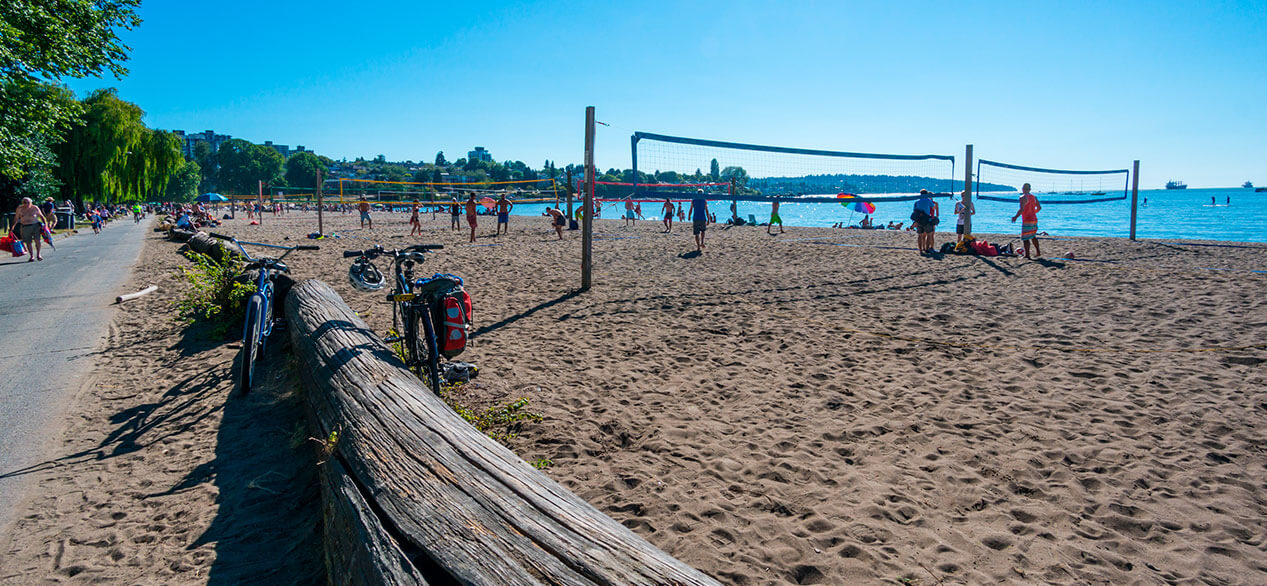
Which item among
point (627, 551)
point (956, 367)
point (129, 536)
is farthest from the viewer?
point (956, 367)

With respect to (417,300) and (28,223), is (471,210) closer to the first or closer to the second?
(28,223)

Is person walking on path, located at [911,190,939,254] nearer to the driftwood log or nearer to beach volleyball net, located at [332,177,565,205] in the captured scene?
beach volleyball net, located at [332,177,565,205]

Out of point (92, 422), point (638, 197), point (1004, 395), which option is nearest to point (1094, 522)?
point (1004, 395)

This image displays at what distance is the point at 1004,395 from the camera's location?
14.8 ft

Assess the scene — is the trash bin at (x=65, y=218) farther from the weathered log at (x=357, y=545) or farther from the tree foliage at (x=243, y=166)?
the tree foliage at (x=243, y=166)

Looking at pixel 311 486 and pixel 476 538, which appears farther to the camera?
pixel 311 486

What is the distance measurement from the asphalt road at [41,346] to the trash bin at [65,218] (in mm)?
16163

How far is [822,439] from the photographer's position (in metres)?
3.81

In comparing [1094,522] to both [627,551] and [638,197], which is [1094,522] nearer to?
[627,551]

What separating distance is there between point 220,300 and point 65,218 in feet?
91.3

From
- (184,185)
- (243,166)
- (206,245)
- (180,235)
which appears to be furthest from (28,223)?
(243,166)

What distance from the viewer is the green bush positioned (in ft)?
21.7

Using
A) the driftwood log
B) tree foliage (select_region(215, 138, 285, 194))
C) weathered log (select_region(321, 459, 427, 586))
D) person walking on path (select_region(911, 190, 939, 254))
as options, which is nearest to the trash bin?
the driftwood log

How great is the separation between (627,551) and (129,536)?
2410 millimetres
